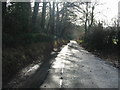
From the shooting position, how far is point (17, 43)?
62.5ft

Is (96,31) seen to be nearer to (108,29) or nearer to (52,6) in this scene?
(108,29)

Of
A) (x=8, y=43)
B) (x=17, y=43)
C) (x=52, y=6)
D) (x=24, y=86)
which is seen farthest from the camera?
(x=52, y=6)

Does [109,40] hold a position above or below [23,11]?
below

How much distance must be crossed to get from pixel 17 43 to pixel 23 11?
942 cm

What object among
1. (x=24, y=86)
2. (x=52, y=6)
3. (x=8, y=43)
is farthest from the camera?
(x=52, y=6)

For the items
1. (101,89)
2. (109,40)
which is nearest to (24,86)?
(101,89)

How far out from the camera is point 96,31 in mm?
37281

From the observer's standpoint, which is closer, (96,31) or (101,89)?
(101,89)

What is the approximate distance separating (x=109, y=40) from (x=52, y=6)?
20138 millimetres

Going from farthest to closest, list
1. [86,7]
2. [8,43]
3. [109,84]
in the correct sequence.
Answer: [86,7] < [8,43] < [109,84]

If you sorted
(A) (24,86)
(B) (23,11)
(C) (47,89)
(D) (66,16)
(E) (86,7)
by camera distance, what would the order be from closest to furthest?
1. (C) (47,89)
2. (A) (24,86)
3. (B) (23,11)
4. (E) (86,7)
5. (D) (66,16)

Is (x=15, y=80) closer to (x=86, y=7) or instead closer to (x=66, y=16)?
(x=86, y=7)

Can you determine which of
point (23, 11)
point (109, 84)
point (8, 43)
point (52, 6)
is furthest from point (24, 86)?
point (52, 6)

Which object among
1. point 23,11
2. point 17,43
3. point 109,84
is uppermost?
point 23,11
